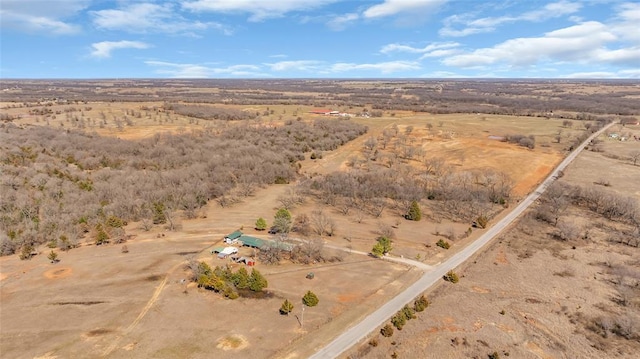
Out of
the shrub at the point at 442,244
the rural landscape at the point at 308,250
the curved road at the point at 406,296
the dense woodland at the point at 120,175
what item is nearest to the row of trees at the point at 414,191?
Answer: the rural landscape at the point at 308,250

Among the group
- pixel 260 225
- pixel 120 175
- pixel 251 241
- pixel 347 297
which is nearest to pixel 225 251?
pixel 251 241

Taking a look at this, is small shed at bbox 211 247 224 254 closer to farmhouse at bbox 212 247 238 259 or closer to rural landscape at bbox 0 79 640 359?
farmhouse at bbox 212 247 238 259

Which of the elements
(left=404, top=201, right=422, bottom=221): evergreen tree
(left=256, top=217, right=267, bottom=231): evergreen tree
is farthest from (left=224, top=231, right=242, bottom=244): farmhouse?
(left=404, top=201, right=422, bottom=221): evergreen tree

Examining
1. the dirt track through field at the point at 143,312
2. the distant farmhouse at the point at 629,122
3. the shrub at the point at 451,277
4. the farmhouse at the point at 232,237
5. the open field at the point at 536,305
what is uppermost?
the distant farmhouse at the point at 629,122

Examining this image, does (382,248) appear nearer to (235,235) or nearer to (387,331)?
(387,331)

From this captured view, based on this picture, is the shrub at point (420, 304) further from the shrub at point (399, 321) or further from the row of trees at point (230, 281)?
the row of trees at point (230, 281)

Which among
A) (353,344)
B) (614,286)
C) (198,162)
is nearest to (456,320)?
(353,344)
